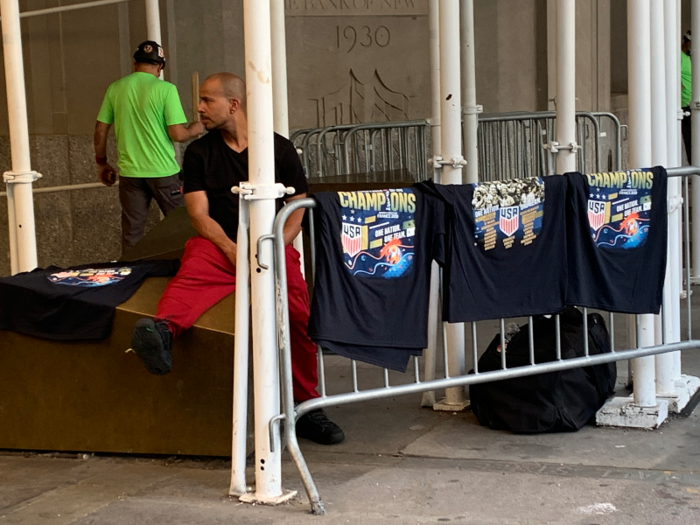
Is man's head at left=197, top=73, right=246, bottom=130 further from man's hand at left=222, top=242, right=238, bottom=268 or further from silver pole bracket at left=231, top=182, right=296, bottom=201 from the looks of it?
silver pole bracket at left=231, top=182, right=296, bottom=201

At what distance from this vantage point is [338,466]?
4.94 m

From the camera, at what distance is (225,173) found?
5.19m

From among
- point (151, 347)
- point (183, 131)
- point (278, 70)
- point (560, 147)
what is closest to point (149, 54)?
point (183, 131)

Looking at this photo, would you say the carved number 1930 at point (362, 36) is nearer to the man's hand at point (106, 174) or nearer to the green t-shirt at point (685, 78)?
the green t-shirt at point (685, 78)

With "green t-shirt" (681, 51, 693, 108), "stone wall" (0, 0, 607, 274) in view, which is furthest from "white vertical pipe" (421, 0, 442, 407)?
"green t-shirt" (681, 51, 693, 108)

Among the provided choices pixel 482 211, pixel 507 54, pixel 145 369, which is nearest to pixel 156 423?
pixel 145 369

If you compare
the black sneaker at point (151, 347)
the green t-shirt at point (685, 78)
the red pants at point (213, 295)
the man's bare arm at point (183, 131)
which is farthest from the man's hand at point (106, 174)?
the green t-shirt at point (685, 78)

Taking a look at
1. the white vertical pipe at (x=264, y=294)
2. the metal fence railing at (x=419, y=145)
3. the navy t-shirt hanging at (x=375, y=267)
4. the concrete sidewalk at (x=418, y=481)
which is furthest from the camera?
the metal fence railing at (x=419, y=145)

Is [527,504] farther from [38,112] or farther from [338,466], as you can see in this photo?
[38,112]

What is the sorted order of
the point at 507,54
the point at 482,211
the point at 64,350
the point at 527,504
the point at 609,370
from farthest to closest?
the point at 507,54 < the point at 609,370 < the point at 64,350 < the point at 482,211 < the point at 527,504

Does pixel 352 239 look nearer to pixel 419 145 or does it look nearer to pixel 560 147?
pixel 560 147

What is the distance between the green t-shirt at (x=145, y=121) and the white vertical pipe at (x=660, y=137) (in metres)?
3.66

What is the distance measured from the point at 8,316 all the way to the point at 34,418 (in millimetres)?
548

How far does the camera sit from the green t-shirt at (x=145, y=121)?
309 inches
